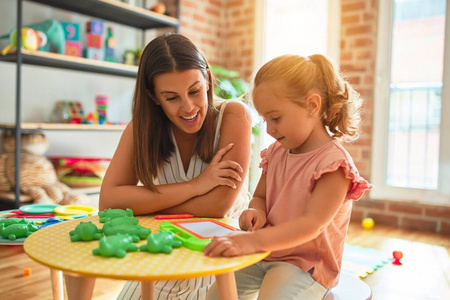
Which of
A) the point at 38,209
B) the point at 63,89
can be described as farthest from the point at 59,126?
the point at 38,209

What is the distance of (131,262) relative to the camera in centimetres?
73

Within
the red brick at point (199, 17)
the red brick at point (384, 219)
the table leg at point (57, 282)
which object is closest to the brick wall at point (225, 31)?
the red brick at point (199, 17)

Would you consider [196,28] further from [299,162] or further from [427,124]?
[299,162]

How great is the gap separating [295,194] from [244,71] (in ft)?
10.7

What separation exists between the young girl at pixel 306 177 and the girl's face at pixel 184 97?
0.24 metres

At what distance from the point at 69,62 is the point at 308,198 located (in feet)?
7.39

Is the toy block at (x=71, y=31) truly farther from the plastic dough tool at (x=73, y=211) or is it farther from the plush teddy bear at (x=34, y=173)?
the plastic dough tool at (x=73, y=211)

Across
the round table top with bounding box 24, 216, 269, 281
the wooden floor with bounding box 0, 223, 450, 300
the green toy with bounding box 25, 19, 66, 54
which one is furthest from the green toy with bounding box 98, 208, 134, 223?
the green toy with bounding box 25, 19, 66, 54

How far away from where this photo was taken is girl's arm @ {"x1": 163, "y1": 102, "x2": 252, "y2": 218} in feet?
3.67

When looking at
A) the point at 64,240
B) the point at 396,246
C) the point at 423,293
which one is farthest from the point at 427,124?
the point at 64,240

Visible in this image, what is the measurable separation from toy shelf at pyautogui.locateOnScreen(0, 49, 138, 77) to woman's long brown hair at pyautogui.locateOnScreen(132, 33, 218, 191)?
1.61 meters

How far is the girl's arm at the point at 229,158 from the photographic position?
1.12 m

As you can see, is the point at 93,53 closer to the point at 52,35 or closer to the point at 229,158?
the point at 52,35

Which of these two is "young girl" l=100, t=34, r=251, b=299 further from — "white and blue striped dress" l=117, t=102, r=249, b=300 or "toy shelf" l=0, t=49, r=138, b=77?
"toy shelf" l=0, t=49, r=138, b=77
